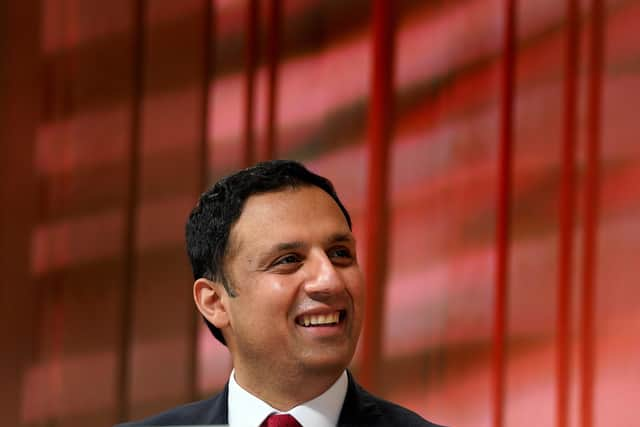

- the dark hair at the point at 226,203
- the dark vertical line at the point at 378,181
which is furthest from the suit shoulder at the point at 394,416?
the dark vertical line at the point at 378,181

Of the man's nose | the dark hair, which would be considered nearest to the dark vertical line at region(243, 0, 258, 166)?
the dark hair

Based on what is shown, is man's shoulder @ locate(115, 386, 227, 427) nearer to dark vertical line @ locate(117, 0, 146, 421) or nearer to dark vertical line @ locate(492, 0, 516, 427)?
dark vertical line @ locate(117, 0, 146, 421)

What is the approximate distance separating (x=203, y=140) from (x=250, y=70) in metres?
0.18

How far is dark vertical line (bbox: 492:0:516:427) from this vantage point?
A: 87.9 inches

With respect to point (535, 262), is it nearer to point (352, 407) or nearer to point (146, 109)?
point (146, 109)

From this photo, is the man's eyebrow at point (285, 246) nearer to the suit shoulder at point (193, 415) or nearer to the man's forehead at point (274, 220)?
the man's forehead at point (274, 220)

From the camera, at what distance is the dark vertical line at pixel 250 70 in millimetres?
2270

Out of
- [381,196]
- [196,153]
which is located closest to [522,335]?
[381,196]

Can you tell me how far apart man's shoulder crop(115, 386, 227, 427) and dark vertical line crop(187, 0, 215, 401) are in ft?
3.08

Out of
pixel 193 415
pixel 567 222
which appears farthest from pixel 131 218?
pixel 193 415

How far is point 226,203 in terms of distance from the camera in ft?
3.99

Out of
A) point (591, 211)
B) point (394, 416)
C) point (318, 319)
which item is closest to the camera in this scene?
point (318, 319)

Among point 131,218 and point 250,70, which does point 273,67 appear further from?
point 131,218

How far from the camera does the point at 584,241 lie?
7.33 ft
